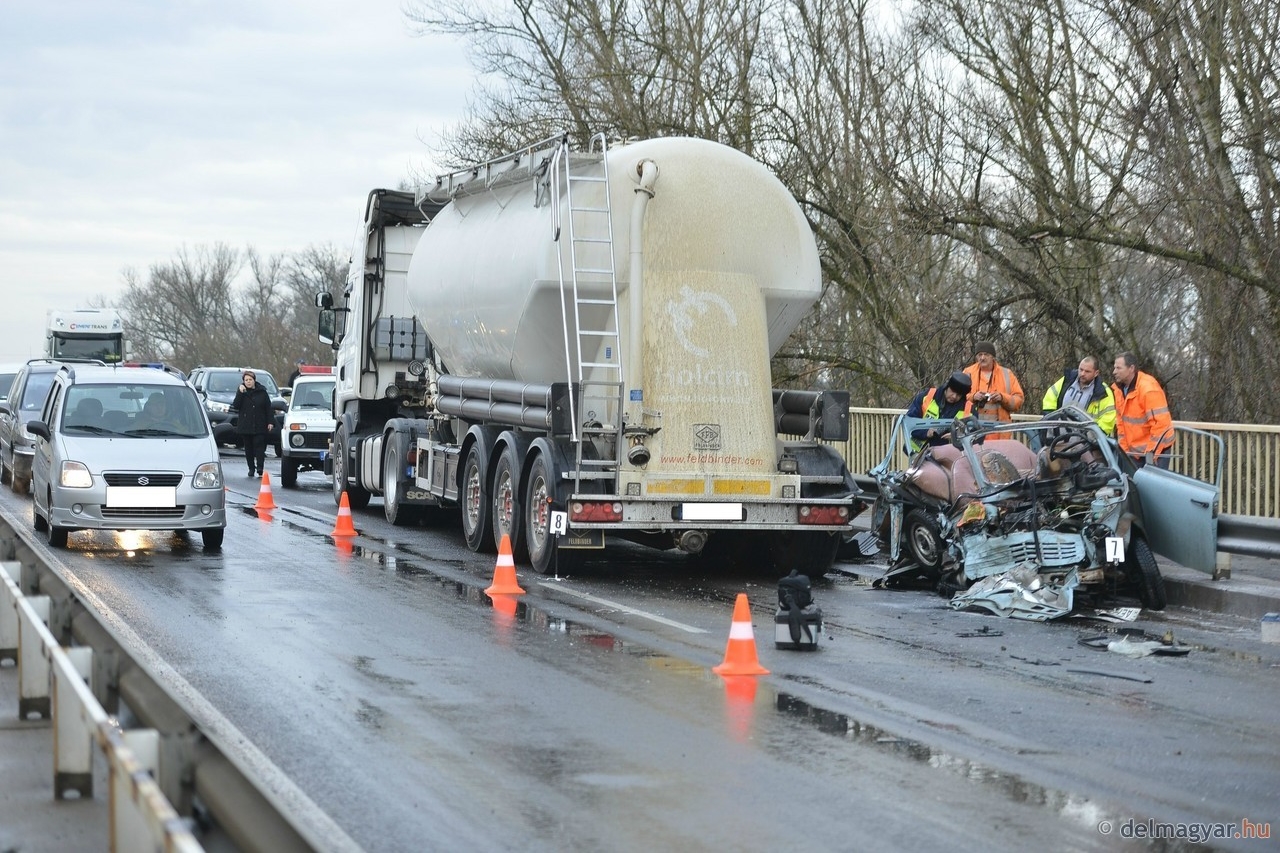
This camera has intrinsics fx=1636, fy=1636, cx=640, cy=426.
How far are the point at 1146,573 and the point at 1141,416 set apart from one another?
104 inches

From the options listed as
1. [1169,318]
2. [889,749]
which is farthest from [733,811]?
[1169,318]

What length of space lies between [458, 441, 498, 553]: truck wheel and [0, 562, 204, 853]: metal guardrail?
23.2 ft

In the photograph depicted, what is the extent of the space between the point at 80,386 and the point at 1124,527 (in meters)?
10.7

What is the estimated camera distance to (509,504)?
15.8 metres

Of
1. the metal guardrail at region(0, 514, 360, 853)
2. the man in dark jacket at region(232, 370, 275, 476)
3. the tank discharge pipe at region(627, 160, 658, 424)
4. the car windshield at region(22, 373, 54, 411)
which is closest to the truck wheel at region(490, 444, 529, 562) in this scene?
the tank discharge pipe at region(627, 160, 658, 424)

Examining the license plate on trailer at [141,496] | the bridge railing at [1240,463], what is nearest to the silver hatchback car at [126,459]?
the license plate on trailer at [141,496]

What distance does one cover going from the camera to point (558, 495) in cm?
1423

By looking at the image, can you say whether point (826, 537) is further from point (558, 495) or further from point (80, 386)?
point (80, 386)

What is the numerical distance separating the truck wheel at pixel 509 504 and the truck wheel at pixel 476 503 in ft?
0.38

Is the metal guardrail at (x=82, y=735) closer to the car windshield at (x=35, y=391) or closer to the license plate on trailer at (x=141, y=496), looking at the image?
the license plate on trailer at (x=141, y=496)

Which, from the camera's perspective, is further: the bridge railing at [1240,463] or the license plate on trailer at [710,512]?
the bridge railing at [1240,463]

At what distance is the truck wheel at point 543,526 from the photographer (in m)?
14.4

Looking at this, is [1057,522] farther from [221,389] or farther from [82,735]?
[221,389]

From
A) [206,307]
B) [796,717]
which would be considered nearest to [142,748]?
[796,717]
